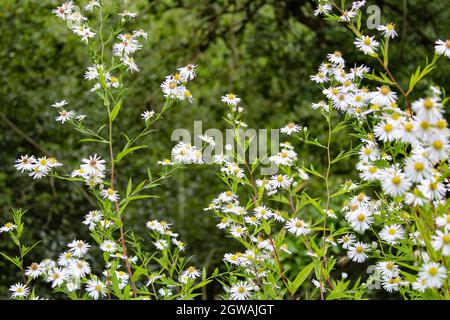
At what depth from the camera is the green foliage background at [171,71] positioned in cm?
384

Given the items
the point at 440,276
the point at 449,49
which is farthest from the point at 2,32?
the point at 440,276

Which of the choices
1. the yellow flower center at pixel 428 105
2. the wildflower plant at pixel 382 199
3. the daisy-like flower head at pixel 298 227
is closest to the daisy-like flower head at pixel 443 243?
the wildflower plant at pixel 382 199

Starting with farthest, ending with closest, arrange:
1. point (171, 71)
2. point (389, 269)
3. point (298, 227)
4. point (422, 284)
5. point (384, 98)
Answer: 1. point (171, 71)
2. point (298, 227)
3. point (389, 269)
4. point (384, 98)
5. point (422, 284)

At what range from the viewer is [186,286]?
1471 millimetres

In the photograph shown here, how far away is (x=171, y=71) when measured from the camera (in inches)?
165

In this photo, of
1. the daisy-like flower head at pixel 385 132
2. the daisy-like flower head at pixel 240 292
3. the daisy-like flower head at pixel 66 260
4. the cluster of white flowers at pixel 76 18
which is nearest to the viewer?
the daisy-like flower head at pixel 385 132

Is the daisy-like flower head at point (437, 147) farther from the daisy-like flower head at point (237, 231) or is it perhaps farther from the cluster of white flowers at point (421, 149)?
the daisy-like flower head at point (237, 231)

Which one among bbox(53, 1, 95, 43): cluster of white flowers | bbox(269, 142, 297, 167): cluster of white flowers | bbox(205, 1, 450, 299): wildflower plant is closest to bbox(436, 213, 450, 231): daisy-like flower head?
bbox(205, 1, 450, 299): wildflower plant

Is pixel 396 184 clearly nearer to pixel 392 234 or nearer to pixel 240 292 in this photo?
pixel 392 234

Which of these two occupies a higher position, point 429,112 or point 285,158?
point 285,158

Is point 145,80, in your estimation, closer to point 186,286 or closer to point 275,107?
point 275,107

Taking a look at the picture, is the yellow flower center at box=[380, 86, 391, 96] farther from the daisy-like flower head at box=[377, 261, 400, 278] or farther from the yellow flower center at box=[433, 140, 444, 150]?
the daisy-like flower head at box=[377, 261, 400, 278]

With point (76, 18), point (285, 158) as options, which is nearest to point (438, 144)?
point (285, 158)

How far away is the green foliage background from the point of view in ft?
12.6
